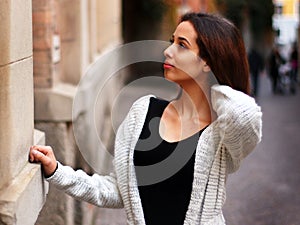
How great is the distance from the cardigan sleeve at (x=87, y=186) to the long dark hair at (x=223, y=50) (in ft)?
2.01

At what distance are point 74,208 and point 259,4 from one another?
32.0 meters

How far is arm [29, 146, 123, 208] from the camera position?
2.73m

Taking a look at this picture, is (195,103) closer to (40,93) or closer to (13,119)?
(13,119)

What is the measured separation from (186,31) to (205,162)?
51 cm

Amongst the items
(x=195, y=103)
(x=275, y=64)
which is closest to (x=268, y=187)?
(x=195, y=103)

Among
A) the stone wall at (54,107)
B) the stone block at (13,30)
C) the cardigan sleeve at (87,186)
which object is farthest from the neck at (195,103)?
the stone wall at (54,107)

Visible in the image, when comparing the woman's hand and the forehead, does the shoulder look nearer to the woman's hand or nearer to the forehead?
the forehead

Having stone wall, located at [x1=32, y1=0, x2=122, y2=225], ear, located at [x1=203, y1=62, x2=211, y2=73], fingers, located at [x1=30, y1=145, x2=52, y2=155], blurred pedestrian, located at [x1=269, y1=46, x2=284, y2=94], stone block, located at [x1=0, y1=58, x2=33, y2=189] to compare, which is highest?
ear, located at [x1=203, y1=62, x2=211, y2=73]

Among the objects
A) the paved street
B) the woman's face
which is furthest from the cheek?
the paved street

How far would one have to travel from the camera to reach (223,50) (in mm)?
2691

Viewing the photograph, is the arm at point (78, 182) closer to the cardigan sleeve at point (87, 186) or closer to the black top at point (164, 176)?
the cardigan sleeve at point (87, 186)

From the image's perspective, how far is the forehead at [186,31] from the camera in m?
2.73

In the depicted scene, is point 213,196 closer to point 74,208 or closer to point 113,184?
point 113,184

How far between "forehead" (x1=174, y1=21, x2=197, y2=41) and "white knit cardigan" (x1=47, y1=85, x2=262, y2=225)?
219 mm
